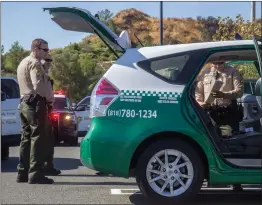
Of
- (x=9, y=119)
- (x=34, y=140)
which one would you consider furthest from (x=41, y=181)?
(x=9, y=119)

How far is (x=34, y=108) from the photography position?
7.22 meters

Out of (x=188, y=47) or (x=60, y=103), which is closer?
(x=188, y=47)

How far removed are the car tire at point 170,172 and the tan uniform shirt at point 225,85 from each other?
A: 61.7 inches

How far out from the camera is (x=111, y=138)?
5574 millimetres

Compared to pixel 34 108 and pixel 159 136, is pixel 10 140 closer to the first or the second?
pixel 34 108

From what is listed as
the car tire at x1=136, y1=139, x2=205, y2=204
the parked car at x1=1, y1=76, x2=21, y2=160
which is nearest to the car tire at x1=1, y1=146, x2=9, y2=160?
the parked car at x1=1, y1=76, x2=21, y2=160

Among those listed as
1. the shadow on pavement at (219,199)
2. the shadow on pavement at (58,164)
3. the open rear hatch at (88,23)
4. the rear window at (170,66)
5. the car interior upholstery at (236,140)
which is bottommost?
the shadow on pavement at (58,164)

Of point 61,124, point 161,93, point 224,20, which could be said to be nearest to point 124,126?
point 161,93

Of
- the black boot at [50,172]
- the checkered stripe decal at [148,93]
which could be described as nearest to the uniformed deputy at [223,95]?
the checkered stripe decal at [148,93]

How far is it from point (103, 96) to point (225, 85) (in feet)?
7.03

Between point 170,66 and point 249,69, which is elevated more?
point 170,66

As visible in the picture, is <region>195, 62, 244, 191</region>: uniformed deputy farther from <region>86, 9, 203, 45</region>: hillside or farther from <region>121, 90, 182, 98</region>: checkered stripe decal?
<region>86, 9, 203, 45</region>: hillside

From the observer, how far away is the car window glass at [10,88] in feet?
32.0

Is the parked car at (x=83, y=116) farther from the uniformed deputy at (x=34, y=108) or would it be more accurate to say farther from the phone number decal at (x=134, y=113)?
the phone number decal at (x=134, y=113)
